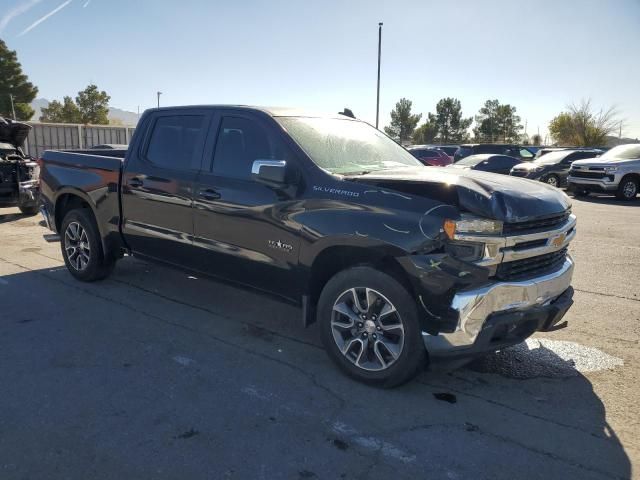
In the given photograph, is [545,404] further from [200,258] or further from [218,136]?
[218,136]

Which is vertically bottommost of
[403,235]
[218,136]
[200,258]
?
[200,258]

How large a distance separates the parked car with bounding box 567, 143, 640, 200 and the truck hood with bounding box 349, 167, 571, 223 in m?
14.2

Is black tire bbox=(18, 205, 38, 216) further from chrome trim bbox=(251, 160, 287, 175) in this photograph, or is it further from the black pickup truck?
chrome trim bbox=(251, 160, 287, 175)

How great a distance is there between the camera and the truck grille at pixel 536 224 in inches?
133

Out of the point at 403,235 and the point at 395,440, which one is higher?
the point at 403,235

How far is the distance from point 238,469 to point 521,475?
1469mm

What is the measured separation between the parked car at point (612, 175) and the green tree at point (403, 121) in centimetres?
4343

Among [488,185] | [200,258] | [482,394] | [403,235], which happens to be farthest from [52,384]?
[488,185]

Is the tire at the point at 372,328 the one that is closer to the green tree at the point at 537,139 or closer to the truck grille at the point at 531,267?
the truck grille at the point at 531,267

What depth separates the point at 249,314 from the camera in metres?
5.21

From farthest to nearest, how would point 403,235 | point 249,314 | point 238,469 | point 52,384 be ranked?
point 249,314, point 52,384, point 403,235, point 238,469

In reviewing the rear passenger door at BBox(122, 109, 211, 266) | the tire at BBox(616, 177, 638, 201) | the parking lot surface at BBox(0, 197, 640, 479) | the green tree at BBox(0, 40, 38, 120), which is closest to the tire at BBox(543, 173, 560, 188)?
the tire at BBox(616, 177, 638, 201)

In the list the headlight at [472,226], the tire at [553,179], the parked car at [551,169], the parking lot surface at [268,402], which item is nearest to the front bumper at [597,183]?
the parked car at [551,169]

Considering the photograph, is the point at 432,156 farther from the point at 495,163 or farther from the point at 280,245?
the point at 280,245
